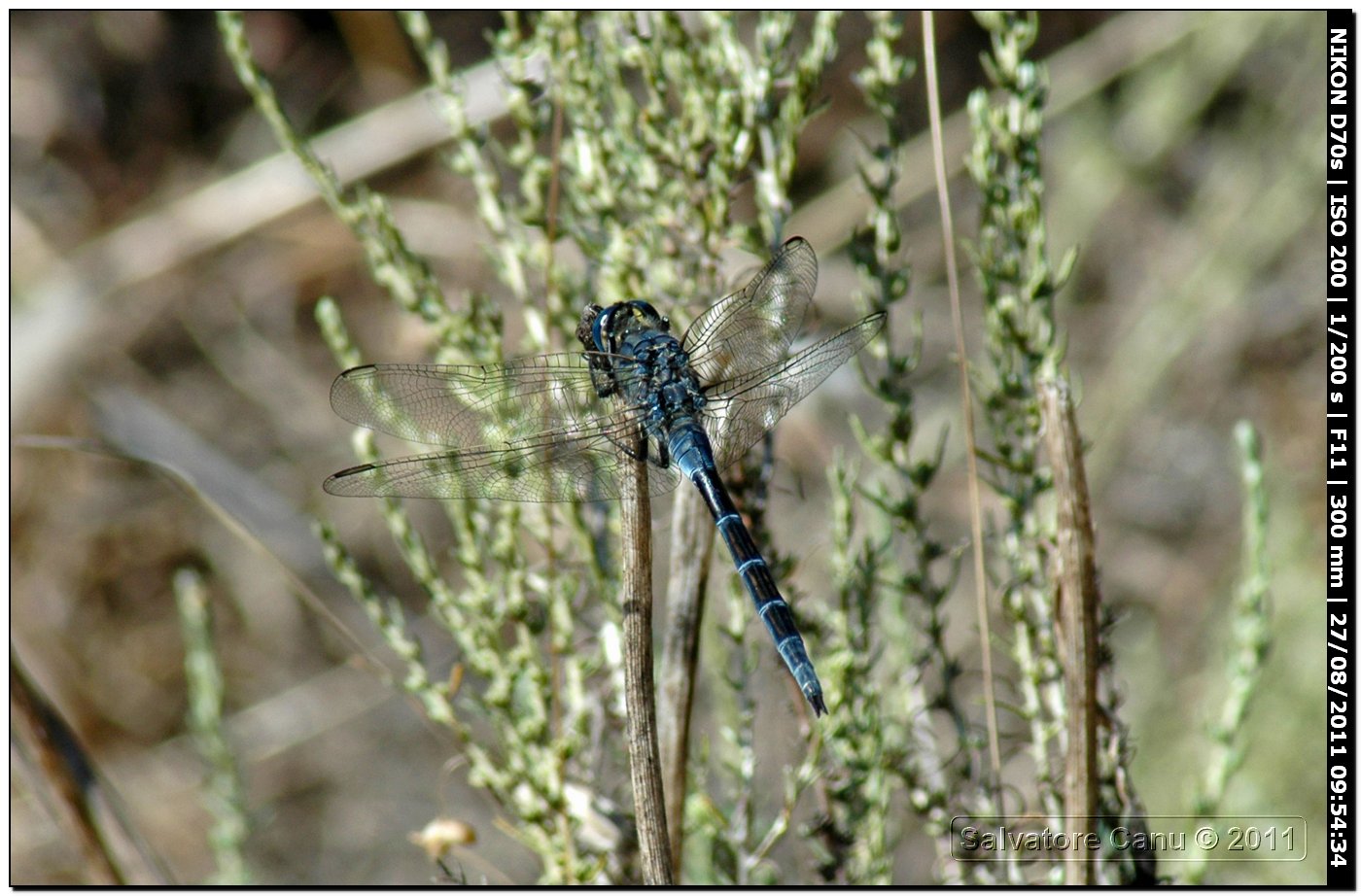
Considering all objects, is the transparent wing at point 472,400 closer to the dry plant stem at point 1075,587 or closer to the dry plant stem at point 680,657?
the dry plant stem at point 680,657

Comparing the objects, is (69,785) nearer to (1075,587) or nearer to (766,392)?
(766,392)

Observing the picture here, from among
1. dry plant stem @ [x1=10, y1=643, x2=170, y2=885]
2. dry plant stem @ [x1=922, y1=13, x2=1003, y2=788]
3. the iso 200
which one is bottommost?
the iso 200

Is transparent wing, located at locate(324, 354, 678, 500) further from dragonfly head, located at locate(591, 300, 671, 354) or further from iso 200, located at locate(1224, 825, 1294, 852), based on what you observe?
iso 200, located at locate(1224, 825, 1294, 852)

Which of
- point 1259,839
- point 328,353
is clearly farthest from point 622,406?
point 328,353

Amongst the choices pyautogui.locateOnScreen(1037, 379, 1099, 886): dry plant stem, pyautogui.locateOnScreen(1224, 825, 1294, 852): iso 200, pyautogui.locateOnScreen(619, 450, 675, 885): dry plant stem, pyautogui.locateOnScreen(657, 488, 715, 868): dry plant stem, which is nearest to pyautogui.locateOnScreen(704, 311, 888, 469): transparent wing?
pyautogui.locateOnScreen(657, 488, 715, 868): dry plant stem

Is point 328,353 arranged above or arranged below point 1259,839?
above

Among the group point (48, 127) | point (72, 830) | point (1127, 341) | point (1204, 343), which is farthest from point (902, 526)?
point (48, 127)
